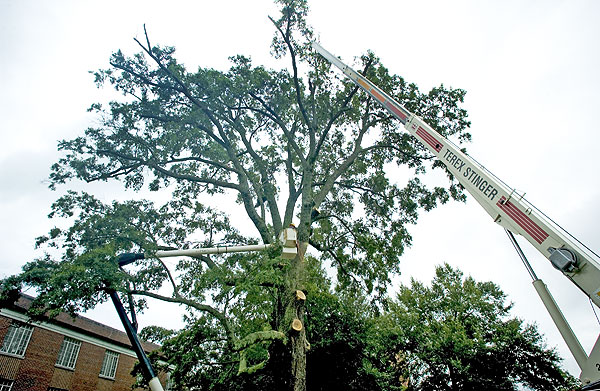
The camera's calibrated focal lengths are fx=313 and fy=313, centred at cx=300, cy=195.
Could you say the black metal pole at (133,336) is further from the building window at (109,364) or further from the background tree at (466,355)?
the building window at (109,364)

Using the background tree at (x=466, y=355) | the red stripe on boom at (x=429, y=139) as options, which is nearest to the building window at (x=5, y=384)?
the background tree at (x=466, y=355)

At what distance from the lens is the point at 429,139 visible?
7.68m

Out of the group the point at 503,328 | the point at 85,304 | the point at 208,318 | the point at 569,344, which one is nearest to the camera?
the point at 569,344

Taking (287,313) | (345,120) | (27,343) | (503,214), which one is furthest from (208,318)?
(27,343)

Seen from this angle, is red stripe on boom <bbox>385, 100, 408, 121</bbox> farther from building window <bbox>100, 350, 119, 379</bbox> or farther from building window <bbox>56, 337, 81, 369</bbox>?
building window <bbox>100, 350, 119, 379</bbox>

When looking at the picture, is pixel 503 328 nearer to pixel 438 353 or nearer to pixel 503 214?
pixel 438 353

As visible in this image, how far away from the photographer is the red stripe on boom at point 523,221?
15.1ft

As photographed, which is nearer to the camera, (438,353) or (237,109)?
(237,109)

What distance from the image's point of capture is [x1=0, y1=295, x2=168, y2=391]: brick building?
15766mm

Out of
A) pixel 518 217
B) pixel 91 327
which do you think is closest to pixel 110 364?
pixel 91 327

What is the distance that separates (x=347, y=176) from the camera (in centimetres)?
1350

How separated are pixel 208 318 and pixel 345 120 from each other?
919 cm

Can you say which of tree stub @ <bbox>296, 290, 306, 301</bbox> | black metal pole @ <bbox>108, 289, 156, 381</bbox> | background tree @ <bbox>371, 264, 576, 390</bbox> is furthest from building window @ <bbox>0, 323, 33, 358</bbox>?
background tree @ <bbox>371, 264, 576, 390</bbox>

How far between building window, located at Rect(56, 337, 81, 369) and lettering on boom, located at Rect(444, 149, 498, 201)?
22972mm
